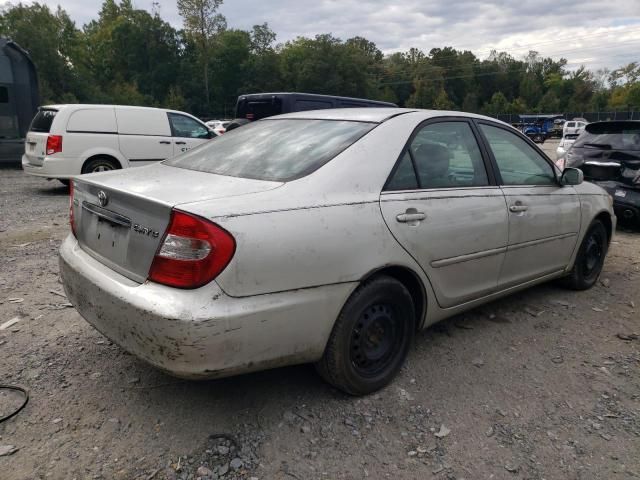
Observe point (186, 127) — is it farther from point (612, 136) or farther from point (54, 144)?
point (612, 136)

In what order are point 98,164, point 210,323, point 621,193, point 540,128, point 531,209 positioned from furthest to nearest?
point 540,128 → point 98,164 → point 621,193 → point 531,209 → point 210,323

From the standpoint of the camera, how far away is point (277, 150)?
295 cm

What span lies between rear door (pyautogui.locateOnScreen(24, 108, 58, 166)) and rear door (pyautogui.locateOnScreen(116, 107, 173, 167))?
1.17 metres

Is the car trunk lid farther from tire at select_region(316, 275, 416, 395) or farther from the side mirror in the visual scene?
the side mirror

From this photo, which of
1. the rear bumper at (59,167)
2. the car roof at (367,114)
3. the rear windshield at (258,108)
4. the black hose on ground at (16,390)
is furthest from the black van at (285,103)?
the black hose on ground at (16,390)

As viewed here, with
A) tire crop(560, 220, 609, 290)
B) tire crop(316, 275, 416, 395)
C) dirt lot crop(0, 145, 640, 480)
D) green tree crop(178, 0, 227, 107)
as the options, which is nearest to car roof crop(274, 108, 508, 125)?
tire crop(316, 275, 416, 395)

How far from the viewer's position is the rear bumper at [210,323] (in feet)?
6.98

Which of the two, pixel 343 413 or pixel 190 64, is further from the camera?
pixel 190 64

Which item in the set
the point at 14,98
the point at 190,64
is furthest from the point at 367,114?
the point at 190,64

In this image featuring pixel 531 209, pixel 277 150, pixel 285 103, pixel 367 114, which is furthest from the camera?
pixel 285 103

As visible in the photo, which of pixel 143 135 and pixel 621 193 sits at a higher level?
pixel 143 135

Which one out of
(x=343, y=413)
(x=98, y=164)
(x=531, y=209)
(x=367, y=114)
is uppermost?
(x=367, y=114)

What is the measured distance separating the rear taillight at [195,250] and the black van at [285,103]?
8844 millimetres

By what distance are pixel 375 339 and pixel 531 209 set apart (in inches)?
66.8
